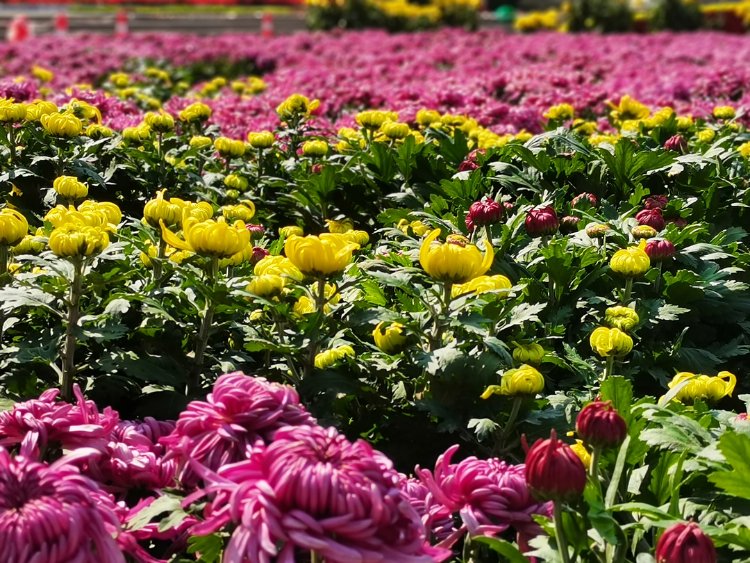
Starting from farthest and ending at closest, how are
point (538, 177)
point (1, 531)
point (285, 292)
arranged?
point (538, 177) → point (285, 292) → point (1, 531)

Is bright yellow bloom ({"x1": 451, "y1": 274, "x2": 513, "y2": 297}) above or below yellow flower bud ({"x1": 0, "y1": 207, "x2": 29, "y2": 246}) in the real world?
below

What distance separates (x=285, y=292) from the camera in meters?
2.54

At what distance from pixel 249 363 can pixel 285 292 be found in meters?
0.36

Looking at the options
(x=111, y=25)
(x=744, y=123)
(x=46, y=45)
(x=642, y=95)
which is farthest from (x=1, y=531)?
(x=111, y=25)

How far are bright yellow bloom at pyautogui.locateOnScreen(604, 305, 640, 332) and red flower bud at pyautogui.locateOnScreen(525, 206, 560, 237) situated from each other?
529 millimetres

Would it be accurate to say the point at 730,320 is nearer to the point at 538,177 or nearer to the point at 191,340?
the point at 538,177

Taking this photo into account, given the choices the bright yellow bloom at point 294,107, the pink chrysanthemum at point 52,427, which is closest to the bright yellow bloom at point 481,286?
the pink chrysanthemum at point 52,427

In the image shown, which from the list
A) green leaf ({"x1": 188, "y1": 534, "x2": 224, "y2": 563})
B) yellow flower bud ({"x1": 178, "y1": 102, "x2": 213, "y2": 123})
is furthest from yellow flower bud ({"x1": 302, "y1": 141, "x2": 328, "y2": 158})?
green leaf ({"x1": 188, "y1": 534, "x2": 224, "y2": 563})

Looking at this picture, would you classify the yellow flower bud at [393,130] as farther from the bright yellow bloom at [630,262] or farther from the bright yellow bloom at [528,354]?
the bright yellow bloom at [528,354]

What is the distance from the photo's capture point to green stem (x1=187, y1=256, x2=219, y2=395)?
99.3 inches

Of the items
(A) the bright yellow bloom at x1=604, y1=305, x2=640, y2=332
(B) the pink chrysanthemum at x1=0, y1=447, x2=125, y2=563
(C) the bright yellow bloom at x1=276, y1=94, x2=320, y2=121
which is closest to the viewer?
(B) the pink chrysanthemum at x1=0, y1=447, x2=125, y2=563

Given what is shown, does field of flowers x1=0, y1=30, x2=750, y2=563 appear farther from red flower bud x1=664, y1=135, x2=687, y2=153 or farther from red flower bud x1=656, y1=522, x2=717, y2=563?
red flower bud x1=664, y1=135, x2=687, y2=153

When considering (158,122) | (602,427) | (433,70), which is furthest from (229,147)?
(433,70)

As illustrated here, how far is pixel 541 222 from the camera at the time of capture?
3248 millimetres
